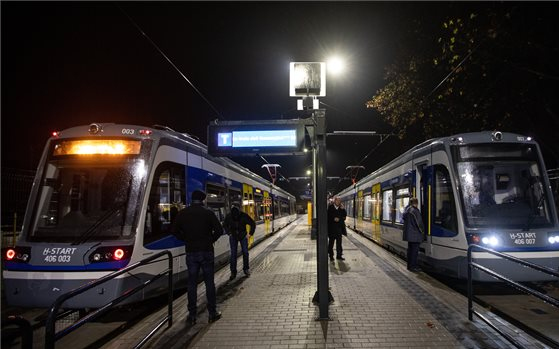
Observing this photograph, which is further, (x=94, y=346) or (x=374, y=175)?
(x=374, y=175)

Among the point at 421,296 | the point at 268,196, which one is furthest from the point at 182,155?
the point at 268,196

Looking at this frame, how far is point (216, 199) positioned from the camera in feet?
36.5

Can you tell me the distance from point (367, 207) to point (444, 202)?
10811 mm

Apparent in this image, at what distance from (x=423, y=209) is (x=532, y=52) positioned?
169 inches

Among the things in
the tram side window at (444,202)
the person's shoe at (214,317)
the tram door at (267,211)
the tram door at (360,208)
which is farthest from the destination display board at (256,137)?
the tram door at (360,208)

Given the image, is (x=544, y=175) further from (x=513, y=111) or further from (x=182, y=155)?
(x=182, y=155)

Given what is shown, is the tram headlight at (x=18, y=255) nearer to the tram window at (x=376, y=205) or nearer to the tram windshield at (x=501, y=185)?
the tram windshield at (x=501, y=185)

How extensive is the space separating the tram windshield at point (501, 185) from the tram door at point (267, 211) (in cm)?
1229

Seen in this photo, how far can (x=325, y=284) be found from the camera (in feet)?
20.7

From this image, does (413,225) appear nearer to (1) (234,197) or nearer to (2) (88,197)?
(1) (234,197)

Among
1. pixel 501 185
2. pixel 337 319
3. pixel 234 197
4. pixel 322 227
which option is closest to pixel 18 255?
pixel 322 227

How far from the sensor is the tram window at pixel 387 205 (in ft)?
46.8

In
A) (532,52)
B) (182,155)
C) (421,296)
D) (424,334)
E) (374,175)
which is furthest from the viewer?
(374,175)

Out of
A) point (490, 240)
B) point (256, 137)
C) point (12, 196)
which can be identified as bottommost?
point (490, 240)
